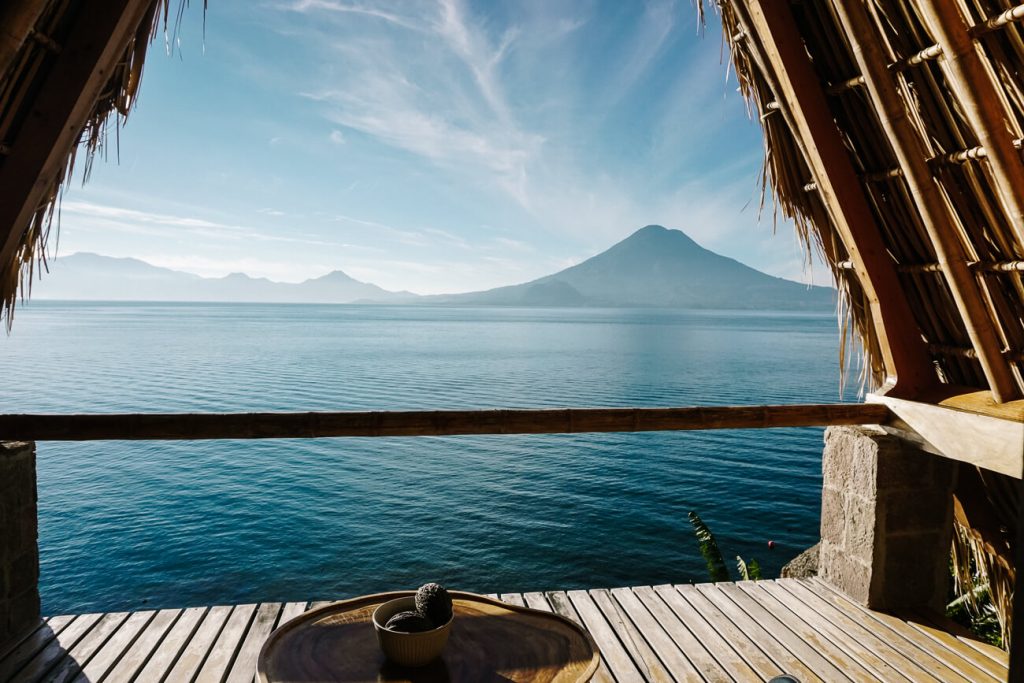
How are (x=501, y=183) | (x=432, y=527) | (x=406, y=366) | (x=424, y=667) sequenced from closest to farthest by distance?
(x=424, y=667)
(x=432, y=527)
(x=406, y=366)
(x=501, y=183)

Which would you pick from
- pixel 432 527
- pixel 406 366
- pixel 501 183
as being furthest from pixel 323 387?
pixel 501 183

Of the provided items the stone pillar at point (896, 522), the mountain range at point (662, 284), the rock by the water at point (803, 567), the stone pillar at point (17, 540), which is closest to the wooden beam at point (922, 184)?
the stone pillar at point (896, 522)

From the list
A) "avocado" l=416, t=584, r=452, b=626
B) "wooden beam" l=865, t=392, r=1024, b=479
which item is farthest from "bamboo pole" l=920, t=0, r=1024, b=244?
"avocado" l=416, t=584, r=452, b=626

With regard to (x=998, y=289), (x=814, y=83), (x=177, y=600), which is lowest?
(x=177, y=600)

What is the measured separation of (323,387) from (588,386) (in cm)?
1050

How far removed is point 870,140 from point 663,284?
172 m

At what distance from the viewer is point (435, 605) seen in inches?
50.1

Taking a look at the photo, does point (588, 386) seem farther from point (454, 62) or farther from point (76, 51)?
point (454, 62)

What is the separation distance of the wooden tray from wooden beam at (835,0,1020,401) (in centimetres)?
203

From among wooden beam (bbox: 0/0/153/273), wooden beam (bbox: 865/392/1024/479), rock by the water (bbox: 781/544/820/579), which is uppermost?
wooden beam (bbox: 0/0/153/273)

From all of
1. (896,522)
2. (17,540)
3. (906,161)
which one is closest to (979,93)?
(906,161)

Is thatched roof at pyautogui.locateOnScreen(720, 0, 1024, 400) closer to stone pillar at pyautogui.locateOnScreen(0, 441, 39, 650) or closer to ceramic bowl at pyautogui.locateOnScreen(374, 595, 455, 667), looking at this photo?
ceramic bowl at pyautogui.locateOnScreen(374, 595, 455, 667)

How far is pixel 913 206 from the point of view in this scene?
100 inches

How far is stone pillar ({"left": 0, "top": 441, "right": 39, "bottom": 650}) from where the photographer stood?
2.22 meters
